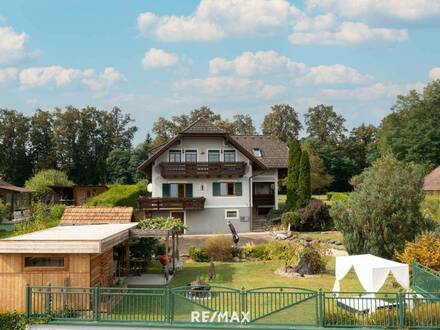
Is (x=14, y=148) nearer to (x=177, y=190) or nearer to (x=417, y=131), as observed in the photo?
(x=177, y=190)

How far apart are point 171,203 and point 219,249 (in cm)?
1166

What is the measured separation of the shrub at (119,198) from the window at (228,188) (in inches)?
258

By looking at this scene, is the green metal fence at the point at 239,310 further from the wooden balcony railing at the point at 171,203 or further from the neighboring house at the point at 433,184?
the neighboring house at the point at 433,184

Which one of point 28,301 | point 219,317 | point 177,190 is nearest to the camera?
point 219,317

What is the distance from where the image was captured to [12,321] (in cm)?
1406

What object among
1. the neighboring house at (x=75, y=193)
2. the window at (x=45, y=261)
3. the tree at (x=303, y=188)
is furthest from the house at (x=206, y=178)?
the window at (x=45, y=261)

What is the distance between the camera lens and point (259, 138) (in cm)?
4853

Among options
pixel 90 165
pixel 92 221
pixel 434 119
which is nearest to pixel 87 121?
pixel 90 165

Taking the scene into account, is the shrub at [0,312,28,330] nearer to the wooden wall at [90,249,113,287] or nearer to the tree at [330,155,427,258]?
the wooden wall at [90,249,113,287]

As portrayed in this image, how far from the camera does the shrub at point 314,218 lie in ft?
124

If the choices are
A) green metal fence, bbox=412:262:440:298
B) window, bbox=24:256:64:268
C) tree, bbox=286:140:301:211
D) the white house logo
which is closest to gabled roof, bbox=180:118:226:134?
tree, bbox=286:140:301:211

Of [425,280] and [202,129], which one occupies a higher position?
[202,129]

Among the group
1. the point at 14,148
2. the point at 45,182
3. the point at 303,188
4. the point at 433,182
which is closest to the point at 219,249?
the point at 303,188

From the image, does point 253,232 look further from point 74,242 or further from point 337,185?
point 337,185
